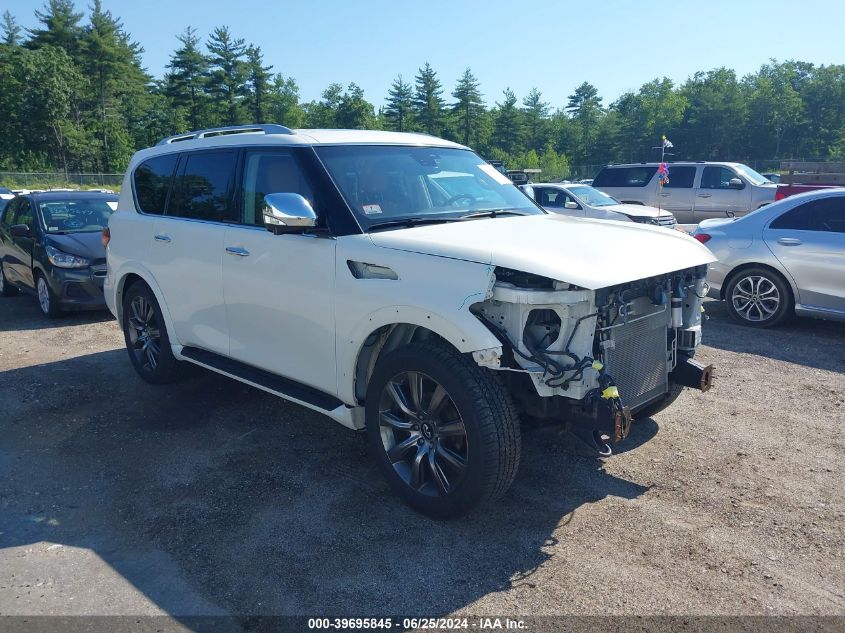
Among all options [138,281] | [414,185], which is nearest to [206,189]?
[138,281]

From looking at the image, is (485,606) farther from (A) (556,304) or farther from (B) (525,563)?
(A) (556,304)

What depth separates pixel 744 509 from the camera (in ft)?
12.7

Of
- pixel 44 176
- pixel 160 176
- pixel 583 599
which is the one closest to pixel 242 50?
pixel 44 176

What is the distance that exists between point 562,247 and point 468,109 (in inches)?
3062

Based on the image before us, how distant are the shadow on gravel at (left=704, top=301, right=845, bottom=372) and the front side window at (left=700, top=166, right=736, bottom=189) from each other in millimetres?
10504

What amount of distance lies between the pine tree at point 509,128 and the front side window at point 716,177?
2431 inches

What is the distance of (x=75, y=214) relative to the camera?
32.7 ft

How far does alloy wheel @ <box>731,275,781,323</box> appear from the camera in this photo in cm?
791

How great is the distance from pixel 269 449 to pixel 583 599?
8.43 ft

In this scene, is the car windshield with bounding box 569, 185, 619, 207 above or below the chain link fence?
below

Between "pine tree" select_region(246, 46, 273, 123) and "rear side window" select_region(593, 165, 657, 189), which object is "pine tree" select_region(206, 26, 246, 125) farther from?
"rear side window" select_region(593, 165, 657, 189)

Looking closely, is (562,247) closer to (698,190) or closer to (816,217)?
(816,217)

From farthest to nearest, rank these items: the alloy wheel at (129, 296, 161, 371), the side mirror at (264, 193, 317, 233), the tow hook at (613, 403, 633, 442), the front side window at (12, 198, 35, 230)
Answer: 1. the front side window at (12, 198, 35, 230)
2. the alloy wheel at (129, 296, 161, 371)
3. the side mirror at (264, 193, 317, 233)
4. the tow hook at (613, 403, 633, 442)

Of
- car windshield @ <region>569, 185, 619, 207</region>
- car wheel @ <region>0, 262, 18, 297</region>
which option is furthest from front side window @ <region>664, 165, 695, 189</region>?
car wheel @ <region>0, 262, 18, 297</region>
